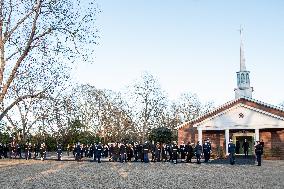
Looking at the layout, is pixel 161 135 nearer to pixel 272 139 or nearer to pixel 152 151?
pixel 152 151

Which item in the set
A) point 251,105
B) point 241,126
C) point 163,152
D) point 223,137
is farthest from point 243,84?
point 163,152

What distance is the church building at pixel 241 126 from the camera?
33156 mm

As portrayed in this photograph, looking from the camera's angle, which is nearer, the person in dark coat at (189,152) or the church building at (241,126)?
the person in dark coat at (189,152)

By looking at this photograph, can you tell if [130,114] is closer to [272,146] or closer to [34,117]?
[34,117]

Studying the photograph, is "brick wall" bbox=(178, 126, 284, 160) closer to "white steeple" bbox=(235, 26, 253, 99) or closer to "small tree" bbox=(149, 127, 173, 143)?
"small tree" bbox=(149, 127, 173, 143)

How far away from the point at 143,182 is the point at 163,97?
45016 mm

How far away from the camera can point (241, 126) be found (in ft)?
111

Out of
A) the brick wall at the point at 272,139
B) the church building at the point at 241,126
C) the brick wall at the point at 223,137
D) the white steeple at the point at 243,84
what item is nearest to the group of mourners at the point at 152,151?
the church building at the point at 241,126

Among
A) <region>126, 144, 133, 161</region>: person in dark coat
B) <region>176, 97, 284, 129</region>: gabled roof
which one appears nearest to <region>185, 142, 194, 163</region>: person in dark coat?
<region>126, 144, 133, 161</region>: person in dark coat

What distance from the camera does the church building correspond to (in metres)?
33.2

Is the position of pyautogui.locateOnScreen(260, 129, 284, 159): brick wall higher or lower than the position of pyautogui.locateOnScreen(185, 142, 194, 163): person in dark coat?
higher

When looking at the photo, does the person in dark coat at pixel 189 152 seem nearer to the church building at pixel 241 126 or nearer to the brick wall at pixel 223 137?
the church building at pixel 241 126

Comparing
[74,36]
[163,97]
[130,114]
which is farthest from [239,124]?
[130,114]

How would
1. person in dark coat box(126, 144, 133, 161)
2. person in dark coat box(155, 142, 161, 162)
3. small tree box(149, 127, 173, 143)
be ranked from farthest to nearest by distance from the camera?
small tree box(149, 127, 173, 143) → person in dark coat box(126, 144, 133, 161) → person in dark coat box(155, 142, 161, 162)
